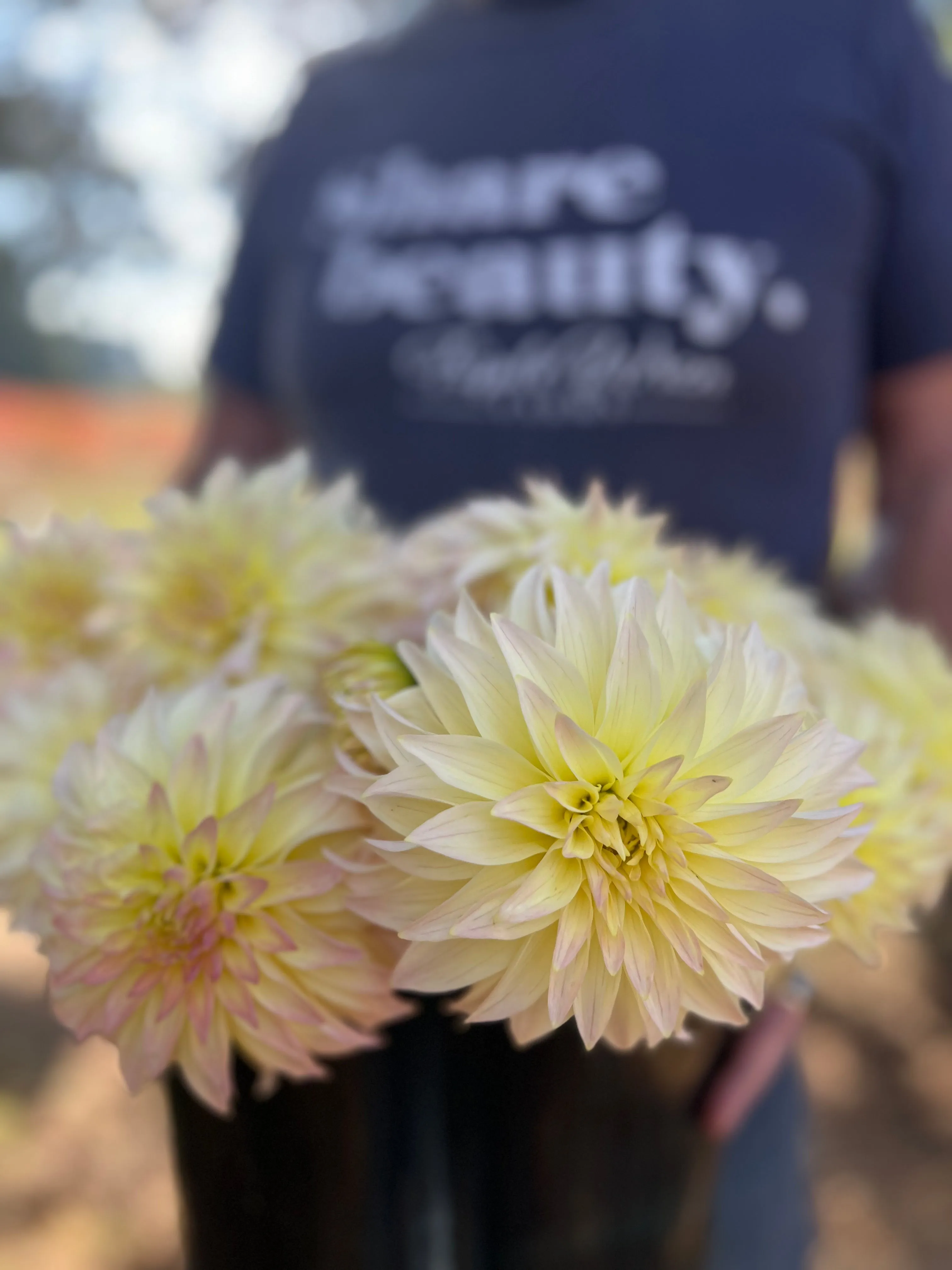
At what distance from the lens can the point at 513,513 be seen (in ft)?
1.01

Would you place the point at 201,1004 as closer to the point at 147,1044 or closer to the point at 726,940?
the point at 147,1044

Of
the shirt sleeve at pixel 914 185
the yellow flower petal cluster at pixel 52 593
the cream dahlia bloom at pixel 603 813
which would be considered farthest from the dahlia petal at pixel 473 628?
the shirt sleeve at pixel 914 185

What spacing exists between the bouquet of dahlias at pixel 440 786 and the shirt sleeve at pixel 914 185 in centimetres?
47

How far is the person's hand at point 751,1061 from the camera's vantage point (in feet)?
1.22

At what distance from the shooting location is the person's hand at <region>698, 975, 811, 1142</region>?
372mm

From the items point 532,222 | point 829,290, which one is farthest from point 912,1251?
point 532,222

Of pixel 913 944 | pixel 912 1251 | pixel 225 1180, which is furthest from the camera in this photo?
pixel 913 944

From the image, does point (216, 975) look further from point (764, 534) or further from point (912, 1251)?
point (912, 1251)

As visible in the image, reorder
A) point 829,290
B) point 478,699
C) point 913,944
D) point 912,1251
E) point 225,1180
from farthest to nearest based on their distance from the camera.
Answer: point 913,944, point 912,1251, point 829,290, point 225,1180, point 478,699

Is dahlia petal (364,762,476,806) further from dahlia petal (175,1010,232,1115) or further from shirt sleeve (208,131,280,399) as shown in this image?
shirt sleeve (208,131,280,399)

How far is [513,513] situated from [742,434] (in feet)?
1.61

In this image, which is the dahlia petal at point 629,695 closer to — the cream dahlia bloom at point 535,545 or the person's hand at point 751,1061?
the cream dahlia bloom at point 535,545

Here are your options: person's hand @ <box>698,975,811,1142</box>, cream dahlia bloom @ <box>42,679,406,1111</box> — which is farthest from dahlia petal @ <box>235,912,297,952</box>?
person's hand @ <box>698,975,811,1142</box>

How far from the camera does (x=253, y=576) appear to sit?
1.13 feet
